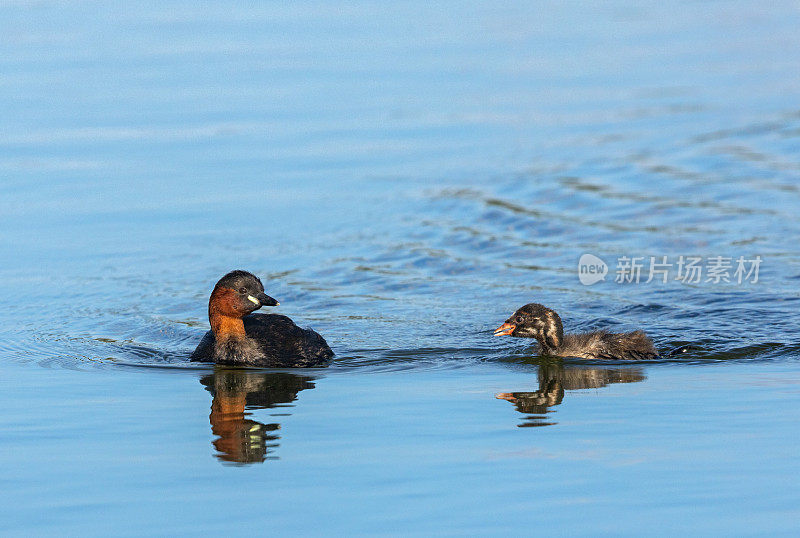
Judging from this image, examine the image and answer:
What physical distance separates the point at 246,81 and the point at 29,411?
1552 centimetres

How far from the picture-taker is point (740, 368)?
35.9ft

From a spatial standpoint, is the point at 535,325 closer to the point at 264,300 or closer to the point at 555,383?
the point at 555,383

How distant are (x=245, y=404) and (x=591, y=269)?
21.3ft

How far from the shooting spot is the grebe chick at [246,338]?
1160cm

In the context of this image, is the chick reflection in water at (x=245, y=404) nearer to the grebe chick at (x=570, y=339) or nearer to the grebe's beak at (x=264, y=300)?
the grebe's beak at (x=264, y=300)

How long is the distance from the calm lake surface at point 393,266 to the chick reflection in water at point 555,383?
0.05 m

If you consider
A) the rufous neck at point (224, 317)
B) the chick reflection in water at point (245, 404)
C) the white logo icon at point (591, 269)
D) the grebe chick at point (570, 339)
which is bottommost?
the chick reflection in water at point (245, 404)

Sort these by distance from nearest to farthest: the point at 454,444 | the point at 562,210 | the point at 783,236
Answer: the point at 454,444 → the point at 783,236 → the point at 562,210

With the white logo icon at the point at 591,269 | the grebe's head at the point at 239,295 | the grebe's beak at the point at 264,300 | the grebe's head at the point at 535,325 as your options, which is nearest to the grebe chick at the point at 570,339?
the grebe's head at the point at 535,325

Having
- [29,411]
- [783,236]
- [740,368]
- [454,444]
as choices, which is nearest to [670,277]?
[783,236]

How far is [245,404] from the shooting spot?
396 inches

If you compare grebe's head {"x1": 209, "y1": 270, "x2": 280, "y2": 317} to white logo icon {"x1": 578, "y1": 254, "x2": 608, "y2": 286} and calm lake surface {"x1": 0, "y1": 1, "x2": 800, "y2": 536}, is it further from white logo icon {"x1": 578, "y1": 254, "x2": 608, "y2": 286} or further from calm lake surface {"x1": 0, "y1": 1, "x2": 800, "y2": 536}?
white logo icon {"x1": 578, "y1": 254, "x2": 608, "y2": 286}

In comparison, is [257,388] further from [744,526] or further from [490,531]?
[744,526]

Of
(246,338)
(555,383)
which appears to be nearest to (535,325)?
(555,383)
